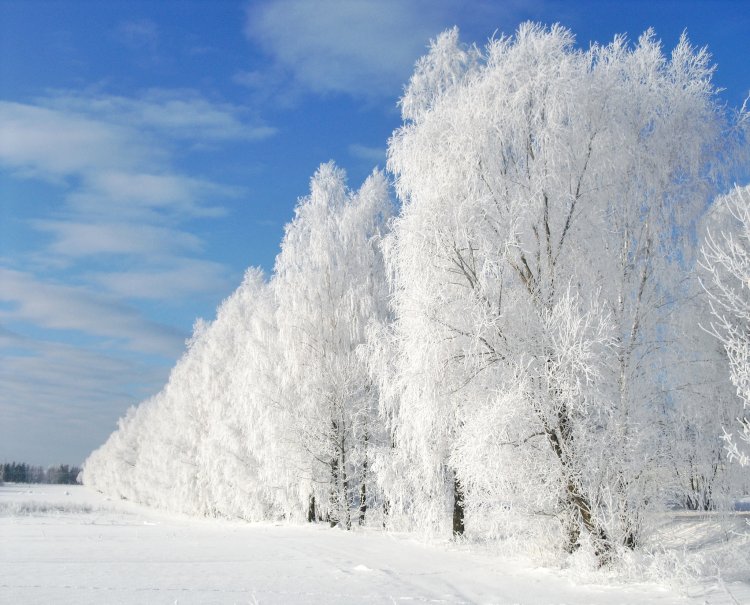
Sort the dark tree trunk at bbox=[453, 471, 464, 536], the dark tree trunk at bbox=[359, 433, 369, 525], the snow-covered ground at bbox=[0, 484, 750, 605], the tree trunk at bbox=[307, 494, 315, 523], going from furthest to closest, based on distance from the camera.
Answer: the tree trunk at bbox=[307, 494, 315, 523] → the dark tree trunk at bbox=[359, 433, 369, 525] → the dark tree trunk at bbox=[453, 471, 464, 536] → the snow-covered ground at bbox=[0, 484, 750, 605]

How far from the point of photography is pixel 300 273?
18.8 meters

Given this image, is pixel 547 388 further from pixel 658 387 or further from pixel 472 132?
pixel 472 132

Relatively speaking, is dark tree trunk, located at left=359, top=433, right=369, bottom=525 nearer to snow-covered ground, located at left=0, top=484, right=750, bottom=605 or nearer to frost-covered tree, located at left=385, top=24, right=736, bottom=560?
snow-covered ground, located at left=0, top=484, right=750, bottom=605

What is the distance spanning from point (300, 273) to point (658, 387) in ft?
36.1

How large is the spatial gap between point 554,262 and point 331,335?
909 centimetres

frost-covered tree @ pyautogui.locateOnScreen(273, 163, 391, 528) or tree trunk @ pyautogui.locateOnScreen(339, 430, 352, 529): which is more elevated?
frost-covered tree @ pyautogui.locateOnScreen(273, 163, 391, 528)

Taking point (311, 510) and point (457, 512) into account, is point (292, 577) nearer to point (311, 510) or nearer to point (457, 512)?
point (457, 512)

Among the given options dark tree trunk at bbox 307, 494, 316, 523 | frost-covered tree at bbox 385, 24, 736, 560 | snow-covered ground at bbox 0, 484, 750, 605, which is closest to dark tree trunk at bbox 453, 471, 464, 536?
snow-covered ground at bbox 0, 484, 750, 605

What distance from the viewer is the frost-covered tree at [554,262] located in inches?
378

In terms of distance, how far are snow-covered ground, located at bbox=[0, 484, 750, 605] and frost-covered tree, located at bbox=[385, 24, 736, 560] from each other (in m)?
1.32

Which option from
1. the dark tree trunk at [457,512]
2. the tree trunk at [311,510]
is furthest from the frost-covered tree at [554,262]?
the tree trunk at [311,510]

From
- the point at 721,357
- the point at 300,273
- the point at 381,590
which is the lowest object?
the point at 381,590

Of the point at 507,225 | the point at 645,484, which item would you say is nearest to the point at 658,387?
the point at 645,484

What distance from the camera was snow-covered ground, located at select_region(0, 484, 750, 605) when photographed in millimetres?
7434
